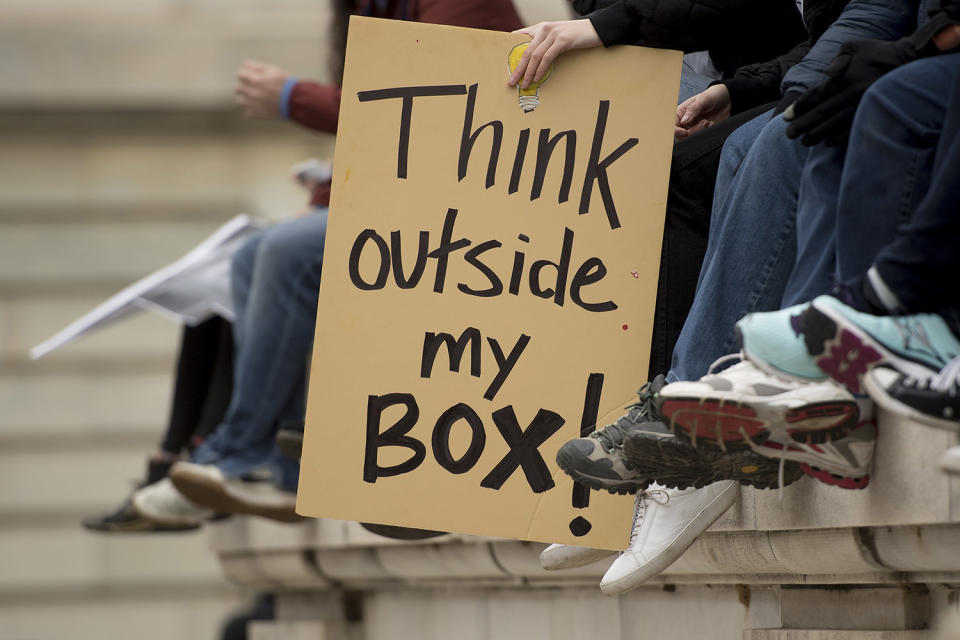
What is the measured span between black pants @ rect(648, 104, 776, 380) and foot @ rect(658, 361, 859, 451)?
662 mm

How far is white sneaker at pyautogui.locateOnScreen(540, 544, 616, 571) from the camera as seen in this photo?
8.67 feet

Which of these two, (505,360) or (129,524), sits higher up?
(505,360)

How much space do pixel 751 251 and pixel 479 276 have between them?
518 mm

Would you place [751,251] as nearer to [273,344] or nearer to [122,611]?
[273,344]

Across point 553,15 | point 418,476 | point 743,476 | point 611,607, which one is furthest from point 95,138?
point 743,476

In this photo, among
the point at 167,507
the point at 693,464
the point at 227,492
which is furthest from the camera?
the point at 167,507

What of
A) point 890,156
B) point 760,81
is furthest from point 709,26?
point 890,156

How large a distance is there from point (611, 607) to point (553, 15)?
5.81 meters

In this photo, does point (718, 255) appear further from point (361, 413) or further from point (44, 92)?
point (44, 92)

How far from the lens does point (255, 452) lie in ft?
13.8

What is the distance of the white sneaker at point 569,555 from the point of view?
2643 millimetres

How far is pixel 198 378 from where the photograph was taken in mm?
5203

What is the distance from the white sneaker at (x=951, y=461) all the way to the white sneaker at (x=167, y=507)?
3.11m

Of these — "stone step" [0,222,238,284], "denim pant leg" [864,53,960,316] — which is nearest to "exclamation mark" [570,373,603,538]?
"denim pant leg" [864,53,960,316]
